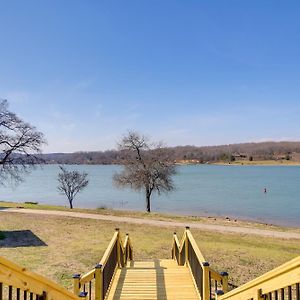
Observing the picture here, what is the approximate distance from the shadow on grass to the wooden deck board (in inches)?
311

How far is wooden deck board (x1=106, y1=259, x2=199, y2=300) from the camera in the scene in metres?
6.66

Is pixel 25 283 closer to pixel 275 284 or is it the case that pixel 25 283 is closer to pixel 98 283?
pixel 275 284

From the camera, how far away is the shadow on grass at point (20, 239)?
15.0 m

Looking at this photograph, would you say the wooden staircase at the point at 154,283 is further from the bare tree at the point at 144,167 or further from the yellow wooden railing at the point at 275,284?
the bare tree at the point at 144,167

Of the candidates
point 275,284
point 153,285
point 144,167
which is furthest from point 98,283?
point 144,167

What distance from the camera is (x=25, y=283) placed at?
110 inches

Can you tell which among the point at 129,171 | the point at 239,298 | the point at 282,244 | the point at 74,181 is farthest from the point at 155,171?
the point at 239,298

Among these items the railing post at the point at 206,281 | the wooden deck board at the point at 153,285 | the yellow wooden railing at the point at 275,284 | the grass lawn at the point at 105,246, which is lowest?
the grass lawn at the point at 105,246

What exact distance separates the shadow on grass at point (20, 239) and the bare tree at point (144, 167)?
52.7ft

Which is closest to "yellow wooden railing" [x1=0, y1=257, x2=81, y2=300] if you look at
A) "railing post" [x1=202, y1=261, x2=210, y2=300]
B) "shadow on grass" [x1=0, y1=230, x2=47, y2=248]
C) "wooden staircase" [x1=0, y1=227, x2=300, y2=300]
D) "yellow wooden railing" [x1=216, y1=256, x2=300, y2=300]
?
"wooden staircase" [x1=0, y1=227, x2=300, y2=300]

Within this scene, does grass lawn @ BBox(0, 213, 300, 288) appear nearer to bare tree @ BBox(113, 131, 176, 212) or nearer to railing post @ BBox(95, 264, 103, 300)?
railing post @ BBox(95, 264, 103, 300)

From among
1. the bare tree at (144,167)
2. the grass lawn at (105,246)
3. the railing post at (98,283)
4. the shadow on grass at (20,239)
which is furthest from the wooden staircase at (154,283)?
the bare tree at (144,167)

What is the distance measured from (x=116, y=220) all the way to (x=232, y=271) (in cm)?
1298

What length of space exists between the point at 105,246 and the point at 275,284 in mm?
12829
